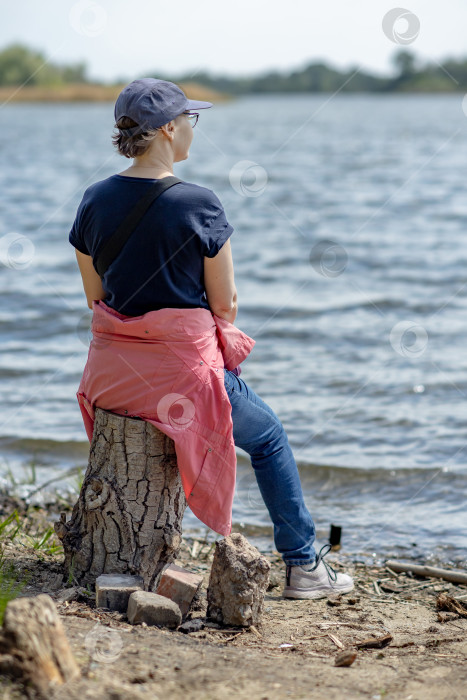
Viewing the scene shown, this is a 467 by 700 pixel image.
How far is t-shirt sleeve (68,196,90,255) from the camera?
10.8 ft

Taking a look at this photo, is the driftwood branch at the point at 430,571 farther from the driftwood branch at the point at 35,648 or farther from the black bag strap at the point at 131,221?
the driftwood branch at the point at 35,648

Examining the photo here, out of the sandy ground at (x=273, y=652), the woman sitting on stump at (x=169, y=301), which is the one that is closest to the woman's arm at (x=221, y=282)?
the woman sitting on stump at (x=169, y=301)

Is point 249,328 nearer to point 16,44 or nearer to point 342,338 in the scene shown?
point 342,338

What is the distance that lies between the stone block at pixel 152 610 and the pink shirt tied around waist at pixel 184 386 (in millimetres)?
348

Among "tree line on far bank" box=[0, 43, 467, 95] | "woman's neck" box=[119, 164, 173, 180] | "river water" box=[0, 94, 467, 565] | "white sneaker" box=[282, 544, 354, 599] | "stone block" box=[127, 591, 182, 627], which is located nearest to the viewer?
"stone block" box=[127, 591, 182, 627]

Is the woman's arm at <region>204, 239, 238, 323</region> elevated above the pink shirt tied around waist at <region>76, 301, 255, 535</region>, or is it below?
above

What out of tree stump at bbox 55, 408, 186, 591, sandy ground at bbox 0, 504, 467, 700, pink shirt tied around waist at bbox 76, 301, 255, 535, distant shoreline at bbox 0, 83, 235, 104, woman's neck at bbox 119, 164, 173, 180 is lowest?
sandy ground at bbox 0, 504, 467, 700

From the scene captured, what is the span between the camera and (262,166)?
2428 cm

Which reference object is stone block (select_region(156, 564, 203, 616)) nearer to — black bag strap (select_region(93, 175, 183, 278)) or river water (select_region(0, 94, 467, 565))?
black bag strap (select_region(93, 175, 183, 278))

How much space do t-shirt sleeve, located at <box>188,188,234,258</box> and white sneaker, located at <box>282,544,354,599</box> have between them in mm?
1557

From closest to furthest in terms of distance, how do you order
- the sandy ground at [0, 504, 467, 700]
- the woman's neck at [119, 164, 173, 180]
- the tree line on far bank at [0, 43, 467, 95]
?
the sandy ground at [0, 504, 467, 700]
the woman's neck at [119, 164, 173, 180]
the tree line on far bank at [0, 43, 467, 95]

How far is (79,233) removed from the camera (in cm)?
335

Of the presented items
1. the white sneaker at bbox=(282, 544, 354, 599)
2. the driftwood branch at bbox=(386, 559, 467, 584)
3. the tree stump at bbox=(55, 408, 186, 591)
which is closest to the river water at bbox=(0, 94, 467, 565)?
the driftwood branch at bbox=(386, 559, 467, 584)

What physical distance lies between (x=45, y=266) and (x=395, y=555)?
8333 mm
